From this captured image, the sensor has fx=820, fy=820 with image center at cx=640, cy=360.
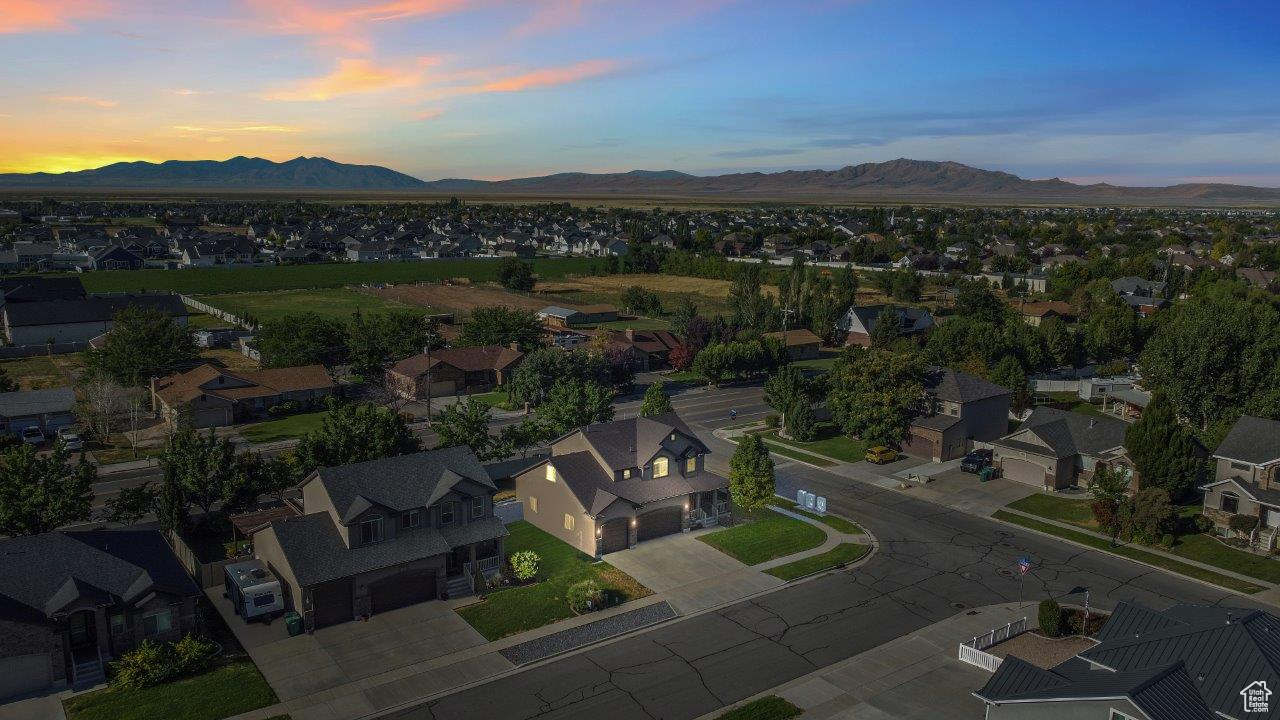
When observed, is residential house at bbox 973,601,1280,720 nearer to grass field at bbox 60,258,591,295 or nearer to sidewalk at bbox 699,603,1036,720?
sidewalk at bbox 699,603,1036,720

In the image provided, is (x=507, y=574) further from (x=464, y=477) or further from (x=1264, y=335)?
(x=1264, y=335)

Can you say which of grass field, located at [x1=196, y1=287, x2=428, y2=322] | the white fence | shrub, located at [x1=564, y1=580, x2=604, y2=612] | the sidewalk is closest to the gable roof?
shrub, located at [x1=564, y1=580, x2=604, y2=612]

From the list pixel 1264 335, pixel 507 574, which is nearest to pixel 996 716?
pixel 507 574

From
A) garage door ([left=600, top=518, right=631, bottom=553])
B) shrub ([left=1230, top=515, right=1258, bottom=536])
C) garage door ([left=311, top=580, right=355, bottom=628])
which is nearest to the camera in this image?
garage door ([left=311, top=580, right=355, bottom=628])

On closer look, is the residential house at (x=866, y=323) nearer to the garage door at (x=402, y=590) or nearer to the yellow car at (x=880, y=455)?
the yellow car at (x=880, y=455)

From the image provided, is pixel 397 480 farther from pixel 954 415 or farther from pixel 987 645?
pixel 954 415

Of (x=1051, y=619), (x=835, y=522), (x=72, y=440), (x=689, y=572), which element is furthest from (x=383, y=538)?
(x=72, y=440)
